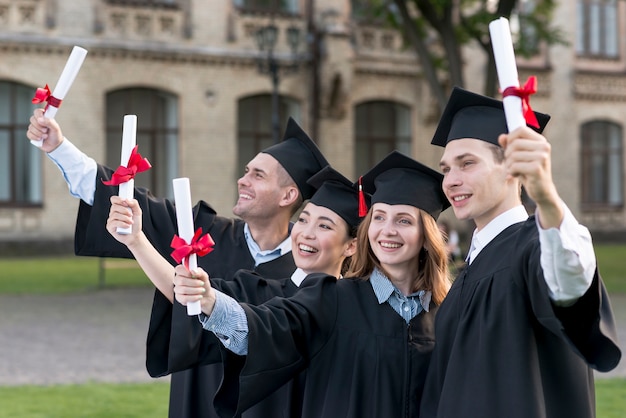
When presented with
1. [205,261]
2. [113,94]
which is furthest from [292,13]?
[205,261]

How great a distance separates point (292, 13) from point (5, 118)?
8.40 meters

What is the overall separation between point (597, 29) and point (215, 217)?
29.2 m

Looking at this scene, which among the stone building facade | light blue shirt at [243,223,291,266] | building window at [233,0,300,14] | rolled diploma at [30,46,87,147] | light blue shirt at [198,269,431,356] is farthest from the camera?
building window at [233,0,300,14]

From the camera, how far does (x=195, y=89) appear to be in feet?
80.7

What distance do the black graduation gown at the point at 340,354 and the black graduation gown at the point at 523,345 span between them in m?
0.41

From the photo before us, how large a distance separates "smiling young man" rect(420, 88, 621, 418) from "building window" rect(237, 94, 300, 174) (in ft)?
73.5

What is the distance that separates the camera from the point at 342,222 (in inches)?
167

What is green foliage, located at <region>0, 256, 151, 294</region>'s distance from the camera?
1672 centimetres

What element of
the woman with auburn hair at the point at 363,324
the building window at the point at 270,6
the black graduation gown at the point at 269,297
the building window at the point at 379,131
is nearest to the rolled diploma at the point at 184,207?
the woman with auburn hair at the point at 363,324

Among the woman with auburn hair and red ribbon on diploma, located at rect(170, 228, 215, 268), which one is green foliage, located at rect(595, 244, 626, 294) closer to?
the woman with auburn hair

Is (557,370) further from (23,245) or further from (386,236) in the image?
(23,245)

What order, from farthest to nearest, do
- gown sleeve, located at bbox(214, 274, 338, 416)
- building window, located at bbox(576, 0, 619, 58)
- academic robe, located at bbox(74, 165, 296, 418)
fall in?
building window, located at bbox(576, 0, 619, 58), academic robe, located at bbox(74, 165, 296, 418), gown sleeve, located at bbox(214, 274, 338, 416)

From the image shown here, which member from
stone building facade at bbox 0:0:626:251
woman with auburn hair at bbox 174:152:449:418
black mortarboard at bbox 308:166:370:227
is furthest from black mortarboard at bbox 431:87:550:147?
stone building facade at bbox 0:0:626:251

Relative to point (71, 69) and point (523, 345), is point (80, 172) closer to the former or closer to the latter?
point (71, 69)
